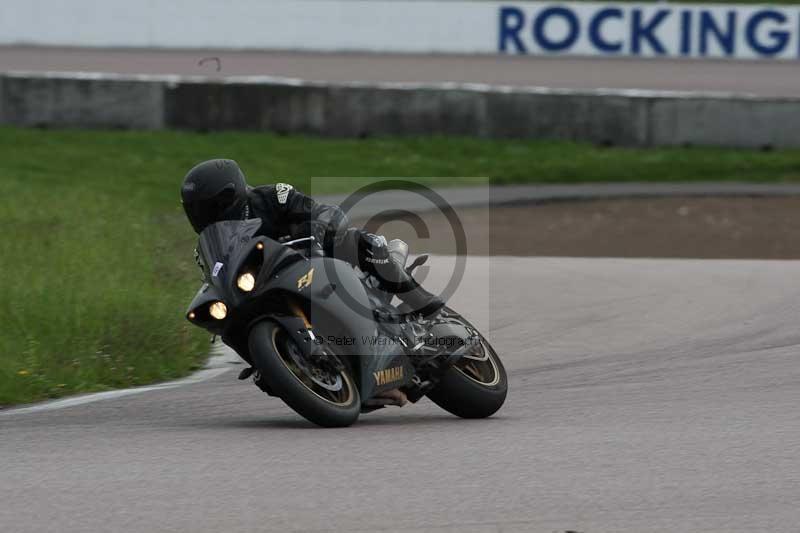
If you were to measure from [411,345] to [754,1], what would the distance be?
18.1 m

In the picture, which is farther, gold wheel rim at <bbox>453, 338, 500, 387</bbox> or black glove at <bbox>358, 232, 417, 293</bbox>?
gold wheel rim at <bbox>453, 338, 500, 387</bbox>

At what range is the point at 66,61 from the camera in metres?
22.7

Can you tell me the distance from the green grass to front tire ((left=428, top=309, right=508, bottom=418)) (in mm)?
2075

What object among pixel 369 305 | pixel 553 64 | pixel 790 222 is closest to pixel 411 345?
pixel 369 305

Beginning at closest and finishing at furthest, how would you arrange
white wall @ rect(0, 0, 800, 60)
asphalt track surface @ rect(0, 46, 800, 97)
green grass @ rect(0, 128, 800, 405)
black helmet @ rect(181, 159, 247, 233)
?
black helmet @ rect(181, 159, 247, 233) → green grass @ rect(0, 128, 800, 405) → asphalt track surface @ rect(0, 46, 800, 97) → white wall @ rect(0, 0, 800, 60)

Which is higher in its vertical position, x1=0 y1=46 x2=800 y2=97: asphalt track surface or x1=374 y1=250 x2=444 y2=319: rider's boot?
x1=0 y1=46 x2=800 y2=97: asphalt track surface

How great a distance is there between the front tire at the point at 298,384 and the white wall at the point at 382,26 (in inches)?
654

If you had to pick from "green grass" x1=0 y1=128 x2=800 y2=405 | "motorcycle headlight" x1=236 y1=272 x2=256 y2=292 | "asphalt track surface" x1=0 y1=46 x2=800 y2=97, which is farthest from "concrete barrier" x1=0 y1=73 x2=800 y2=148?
"motorcycle headlight" x1=236 y1=272 x2=256 y2=292

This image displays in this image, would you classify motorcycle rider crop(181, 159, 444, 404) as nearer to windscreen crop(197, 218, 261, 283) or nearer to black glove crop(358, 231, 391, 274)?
black glove crop(358, 231, 391, 274)

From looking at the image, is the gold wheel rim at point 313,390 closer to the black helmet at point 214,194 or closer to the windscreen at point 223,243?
the windscreen at point 223,243

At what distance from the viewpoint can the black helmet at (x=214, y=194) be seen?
6625 mm

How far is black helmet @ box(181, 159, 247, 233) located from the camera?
6.62 meters

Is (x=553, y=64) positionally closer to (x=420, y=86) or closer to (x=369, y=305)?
(x=420, y=86)

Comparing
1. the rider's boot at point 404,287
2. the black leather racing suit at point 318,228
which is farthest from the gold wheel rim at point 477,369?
the black leather racing suit at point 318,228
